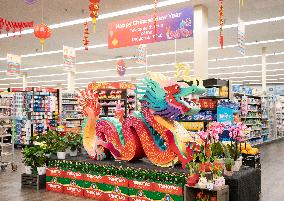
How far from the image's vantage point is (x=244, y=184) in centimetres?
521

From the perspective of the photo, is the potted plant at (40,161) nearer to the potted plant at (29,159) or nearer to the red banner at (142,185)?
the potted plant at (29,159)

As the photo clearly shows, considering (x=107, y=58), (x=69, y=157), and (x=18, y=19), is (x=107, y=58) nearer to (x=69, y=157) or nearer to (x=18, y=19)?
(x=18, y=19)

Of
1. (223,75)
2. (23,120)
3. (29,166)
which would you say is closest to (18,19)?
(23,120)

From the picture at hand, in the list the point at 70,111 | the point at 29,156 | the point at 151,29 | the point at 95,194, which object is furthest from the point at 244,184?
the point at 70,111

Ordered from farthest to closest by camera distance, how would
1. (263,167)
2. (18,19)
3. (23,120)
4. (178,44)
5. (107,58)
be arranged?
(107,58), (178,44), (23,120), (18,19), (263,167)

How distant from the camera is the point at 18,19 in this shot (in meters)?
Answer: 11.2

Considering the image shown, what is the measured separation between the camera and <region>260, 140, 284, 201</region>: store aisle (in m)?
6.63

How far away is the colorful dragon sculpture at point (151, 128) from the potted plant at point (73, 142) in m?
0.35

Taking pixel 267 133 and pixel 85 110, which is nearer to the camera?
pixel 85 110

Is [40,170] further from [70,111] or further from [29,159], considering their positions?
[70,111]

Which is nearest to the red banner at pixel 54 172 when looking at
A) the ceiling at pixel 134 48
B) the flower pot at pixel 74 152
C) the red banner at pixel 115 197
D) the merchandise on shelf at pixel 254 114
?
the flower pot at pixel 74 152

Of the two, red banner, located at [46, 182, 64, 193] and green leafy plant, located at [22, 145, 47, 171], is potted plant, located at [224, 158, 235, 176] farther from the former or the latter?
green leafy plant, located at [22, 145, 47, 171]

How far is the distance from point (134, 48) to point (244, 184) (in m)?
12.2

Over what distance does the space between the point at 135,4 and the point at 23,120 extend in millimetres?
→ 7465
